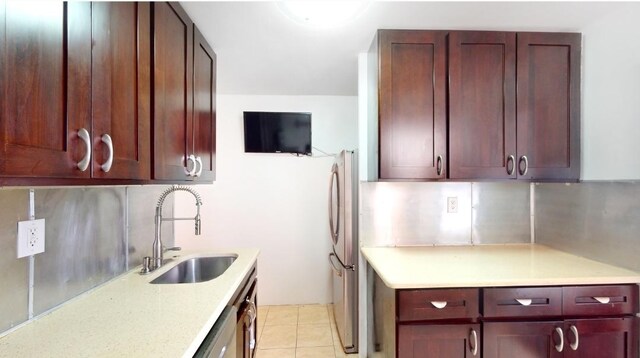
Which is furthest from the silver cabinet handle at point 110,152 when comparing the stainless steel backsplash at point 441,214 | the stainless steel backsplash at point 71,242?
the stainless steel backsplash at point 441,214

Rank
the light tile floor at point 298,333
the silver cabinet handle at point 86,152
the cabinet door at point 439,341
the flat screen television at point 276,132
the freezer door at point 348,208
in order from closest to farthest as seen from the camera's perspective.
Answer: the silver cabinet handle at point 86,152 → the cabinet door at point 439,341 → the freezer door at point 348,208 → the light tile floor at point 298,333 → the flat screen television at point 276,132

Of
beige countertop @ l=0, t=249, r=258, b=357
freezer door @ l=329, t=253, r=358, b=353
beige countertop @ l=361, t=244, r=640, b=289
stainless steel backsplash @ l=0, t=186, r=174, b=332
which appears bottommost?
freezer door @ l=329, t=253, r=358, b=353

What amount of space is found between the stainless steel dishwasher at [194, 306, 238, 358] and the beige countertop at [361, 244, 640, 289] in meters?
0.74

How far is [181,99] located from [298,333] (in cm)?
216

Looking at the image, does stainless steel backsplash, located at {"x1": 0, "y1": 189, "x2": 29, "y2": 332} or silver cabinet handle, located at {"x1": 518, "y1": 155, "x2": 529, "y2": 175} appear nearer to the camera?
stainless steel backsplash, located at {"x1": 0, "y1": 189, "x2": 29, "y2": 332}

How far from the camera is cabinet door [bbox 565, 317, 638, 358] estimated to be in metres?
1.39

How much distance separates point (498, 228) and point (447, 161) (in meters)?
0.83

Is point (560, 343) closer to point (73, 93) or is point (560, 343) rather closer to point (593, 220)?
point (593, 220)

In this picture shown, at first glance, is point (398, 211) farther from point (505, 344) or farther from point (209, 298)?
point (209, 298)

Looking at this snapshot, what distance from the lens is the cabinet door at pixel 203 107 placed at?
1.59 meters

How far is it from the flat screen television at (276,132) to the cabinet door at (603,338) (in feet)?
7.86

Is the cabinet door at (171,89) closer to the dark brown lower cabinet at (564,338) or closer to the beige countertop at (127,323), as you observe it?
the beige countertop at (127,323)

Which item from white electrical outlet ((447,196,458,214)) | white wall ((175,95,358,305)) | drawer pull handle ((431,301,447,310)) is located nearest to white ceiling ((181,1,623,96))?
white wall ((175,95,358,305))

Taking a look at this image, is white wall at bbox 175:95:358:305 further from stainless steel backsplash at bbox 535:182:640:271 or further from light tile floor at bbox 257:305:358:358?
stainless steel backsplash at bbox 535:182:640:271
